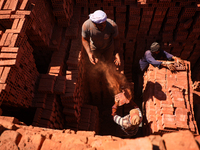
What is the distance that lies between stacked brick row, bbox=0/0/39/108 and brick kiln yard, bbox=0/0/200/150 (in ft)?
0.08

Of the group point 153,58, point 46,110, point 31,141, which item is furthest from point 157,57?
point 31,141

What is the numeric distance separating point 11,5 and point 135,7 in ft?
14.6

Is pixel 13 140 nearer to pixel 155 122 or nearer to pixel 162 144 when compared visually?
pixel 162 144

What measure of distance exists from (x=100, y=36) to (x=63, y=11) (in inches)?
82.6

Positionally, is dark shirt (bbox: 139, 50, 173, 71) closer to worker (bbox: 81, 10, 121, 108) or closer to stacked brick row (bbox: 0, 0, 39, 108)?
worker (bbox: 81, 10, 121, 108)

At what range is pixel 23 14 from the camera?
4.95 meters

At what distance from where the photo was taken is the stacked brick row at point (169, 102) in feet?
17.0

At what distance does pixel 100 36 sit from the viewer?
512 cm

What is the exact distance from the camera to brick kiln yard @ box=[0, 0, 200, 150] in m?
3.37

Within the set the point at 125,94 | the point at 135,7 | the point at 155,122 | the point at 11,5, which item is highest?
the point at 135,7

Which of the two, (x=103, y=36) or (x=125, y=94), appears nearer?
(x=103, y=36)

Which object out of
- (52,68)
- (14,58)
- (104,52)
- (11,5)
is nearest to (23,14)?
(11,5)

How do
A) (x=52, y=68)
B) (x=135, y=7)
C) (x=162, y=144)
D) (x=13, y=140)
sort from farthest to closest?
(x=135, y=7) < (x=52, y=68) < (x=13, y=140) < (x=162, y=144)

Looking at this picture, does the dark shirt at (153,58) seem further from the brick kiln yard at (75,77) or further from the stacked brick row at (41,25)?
the stacked brick row at (41,25)
